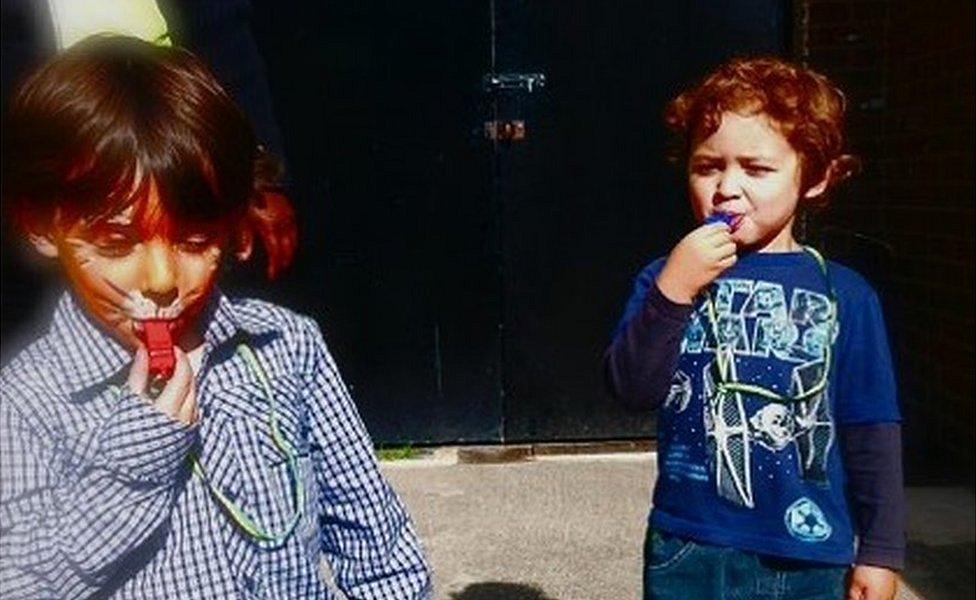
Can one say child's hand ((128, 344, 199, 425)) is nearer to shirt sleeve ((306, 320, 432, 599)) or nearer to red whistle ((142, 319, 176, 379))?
red whistle ((142, 319, 176, 379))

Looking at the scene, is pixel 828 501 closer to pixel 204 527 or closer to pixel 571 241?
pixel 204 527

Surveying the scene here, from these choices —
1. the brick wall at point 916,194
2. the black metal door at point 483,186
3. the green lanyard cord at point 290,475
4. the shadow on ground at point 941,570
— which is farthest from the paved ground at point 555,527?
the green lanyard cord at point 290,475

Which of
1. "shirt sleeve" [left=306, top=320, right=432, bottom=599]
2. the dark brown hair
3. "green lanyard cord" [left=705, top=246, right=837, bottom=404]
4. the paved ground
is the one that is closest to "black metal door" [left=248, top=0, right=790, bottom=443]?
the paved ground

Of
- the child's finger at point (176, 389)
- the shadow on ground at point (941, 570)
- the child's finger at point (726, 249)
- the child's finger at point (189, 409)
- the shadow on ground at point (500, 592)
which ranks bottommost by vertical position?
the shadow on ground at point (941, 570)

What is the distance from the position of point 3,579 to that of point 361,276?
376cm

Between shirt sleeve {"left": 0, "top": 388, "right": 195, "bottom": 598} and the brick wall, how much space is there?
3892 millimetres

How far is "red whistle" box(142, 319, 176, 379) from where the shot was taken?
1.56 metres

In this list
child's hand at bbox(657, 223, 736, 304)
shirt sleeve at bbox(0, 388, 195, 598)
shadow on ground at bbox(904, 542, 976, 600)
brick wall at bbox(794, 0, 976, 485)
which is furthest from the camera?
brick wall at bbox(794, 0, 976, 485)

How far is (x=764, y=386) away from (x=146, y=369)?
3.79 ft

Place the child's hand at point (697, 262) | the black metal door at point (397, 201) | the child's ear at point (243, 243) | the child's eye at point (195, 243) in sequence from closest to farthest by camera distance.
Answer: the child's eye at point (195, 243)
the child's ear at point (243, 243)
the child's hand at point (697, 262)
the black metal door at point (397, 201)

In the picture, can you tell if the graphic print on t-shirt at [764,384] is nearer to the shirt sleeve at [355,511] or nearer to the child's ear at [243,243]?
the shirt sleeve at [355,511]

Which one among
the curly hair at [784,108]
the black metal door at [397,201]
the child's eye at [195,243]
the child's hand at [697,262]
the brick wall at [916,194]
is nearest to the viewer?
the child's eye at [195,243]

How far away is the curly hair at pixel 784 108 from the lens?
2.33m

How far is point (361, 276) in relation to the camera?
5.25 m
